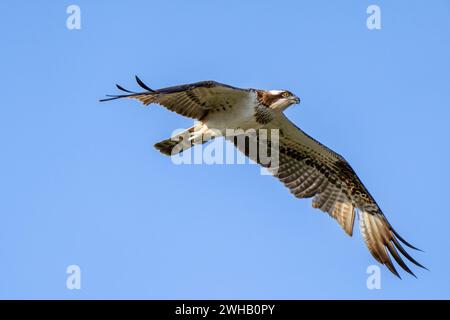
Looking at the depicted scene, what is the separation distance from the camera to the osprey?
13.4 metres

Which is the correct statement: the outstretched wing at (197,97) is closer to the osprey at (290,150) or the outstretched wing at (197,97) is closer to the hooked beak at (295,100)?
the osprey at (290,150)

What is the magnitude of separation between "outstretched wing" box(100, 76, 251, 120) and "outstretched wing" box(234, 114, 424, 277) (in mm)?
1296

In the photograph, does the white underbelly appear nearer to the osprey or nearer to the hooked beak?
the osprey

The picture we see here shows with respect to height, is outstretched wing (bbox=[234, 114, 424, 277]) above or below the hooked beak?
below

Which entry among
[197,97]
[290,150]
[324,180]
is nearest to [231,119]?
[197,97]

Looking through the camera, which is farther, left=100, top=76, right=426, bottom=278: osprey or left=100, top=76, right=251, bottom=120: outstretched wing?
left=100, top=76, right=426, bottom=278: osprey

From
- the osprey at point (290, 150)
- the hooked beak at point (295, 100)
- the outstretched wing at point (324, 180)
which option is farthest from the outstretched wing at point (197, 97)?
the outstretched wing at point (324, 180)

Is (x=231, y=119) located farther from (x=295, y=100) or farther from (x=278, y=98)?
(x=295, y=100)

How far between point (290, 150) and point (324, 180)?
0.89 m

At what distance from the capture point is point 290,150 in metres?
15.8

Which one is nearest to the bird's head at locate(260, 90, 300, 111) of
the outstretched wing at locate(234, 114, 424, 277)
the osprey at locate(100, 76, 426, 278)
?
the osprey at locate(100, 76, 426, 278)

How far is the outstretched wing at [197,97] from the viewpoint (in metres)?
12.8
